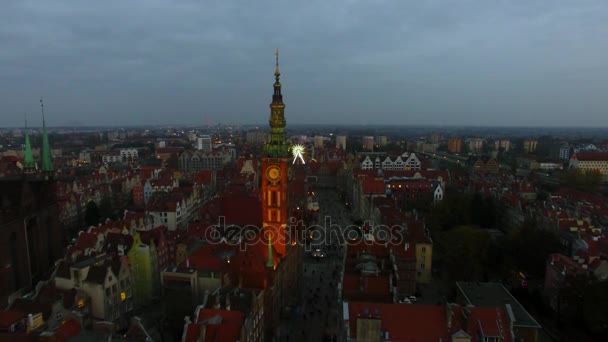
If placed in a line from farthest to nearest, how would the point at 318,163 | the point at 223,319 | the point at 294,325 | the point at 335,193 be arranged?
1. the point at 318,163
2. the point at 335,193
3. the point at 294,325
4. the point at 223,319

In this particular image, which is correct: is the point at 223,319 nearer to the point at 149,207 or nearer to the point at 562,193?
the point at 149,207

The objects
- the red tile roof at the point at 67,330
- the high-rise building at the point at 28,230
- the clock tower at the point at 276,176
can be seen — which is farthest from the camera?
the high-rise building at the point at 28,230

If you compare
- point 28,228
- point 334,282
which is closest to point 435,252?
point 334,282

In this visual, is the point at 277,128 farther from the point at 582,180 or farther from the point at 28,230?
the point at 582,180

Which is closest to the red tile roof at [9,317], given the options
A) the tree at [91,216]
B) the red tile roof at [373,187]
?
the tree at [91,216]

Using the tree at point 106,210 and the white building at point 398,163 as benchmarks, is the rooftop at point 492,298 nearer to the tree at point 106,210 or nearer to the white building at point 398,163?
the tree at point 106,210

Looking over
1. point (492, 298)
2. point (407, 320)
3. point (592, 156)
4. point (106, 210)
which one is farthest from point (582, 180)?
point (106, 210)

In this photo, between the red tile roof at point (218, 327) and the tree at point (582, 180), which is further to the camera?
the tree at point (582, 180)
